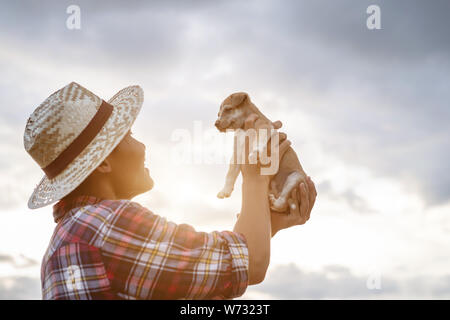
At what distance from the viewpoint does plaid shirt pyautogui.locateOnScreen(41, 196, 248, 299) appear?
2611mm

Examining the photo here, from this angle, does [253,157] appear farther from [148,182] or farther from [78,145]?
[78,145]

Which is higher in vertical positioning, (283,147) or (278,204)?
(283,147)

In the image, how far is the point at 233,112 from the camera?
432 centimetres

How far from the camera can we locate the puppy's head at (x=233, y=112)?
168 inches

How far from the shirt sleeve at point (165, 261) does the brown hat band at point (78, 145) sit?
0.64 meters

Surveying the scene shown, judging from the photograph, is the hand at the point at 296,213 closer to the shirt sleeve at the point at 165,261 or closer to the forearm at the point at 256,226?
the forearm at the point at 256,226

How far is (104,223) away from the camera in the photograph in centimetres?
270

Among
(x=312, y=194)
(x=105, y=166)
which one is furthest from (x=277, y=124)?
(x=105, y=166)

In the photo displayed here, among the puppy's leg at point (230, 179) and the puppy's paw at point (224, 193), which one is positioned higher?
the puppy's leg at point (230, 179)

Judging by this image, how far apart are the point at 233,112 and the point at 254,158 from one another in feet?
3.93

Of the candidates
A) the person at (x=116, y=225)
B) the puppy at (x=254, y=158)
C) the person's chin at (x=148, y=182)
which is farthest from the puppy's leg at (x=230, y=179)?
the person's chin at (x=148, y=182)

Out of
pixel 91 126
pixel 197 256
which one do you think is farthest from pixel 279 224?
pixel 91 126

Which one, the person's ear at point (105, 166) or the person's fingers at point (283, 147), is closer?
the person's ear at point (105, 166)

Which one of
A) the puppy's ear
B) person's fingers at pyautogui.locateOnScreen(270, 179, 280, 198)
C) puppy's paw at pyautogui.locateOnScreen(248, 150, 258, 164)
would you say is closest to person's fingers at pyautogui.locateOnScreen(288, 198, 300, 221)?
person's fingers at pyautogui.locateOnScreen(270, 179, 280, 198)
